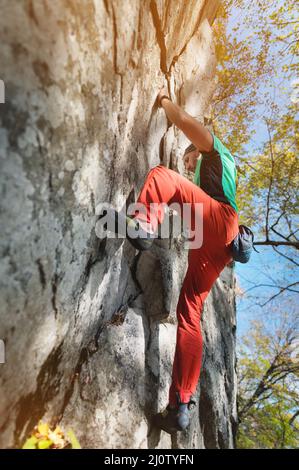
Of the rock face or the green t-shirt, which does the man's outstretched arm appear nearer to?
the green t-shirt

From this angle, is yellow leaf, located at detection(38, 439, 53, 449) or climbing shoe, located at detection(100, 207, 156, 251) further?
climbing shoe, located at detection(100, 207, 156, 251)

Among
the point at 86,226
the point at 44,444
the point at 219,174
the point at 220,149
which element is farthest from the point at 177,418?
the point at 220,149

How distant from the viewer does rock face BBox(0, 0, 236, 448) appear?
1476 millimetres

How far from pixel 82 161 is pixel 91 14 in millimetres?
974

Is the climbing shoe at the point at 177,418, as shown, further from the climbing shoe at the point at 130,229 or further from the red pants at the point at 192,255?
the climbing shoe at the point at 130,229

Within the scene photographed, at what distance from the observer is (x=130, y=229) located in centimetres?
203

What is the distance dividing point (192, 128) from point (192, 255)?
1.39 meters

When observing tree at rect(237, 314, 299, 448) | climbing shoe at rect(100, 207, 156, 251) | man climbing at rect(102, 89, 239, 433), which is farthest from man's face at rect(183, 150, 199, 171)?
tree at rect(237, 314, 299, 448)

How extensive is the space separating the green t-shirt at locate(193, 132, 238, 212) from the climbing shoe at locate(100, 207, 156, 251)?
1.19 meters

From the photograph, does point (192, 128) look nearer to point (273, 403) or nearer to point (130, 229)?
point (130, 229)

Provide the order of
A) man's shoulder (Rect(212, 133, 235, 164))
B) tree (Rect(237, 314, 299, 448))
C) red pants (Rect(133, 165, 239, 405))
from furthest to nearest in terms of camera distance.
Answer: tree (Rect(237, 314, 299, 448))
man's shoulder (Rect(212, 133, 235, 164))
red pants (Rect(133, 165, 239, 405))

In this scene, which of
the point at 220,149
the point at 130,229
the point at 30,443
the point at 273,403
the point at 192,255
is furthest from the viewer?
the point at 273,403

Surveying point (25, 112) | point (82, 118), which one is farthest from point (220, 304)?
point (25, 112)

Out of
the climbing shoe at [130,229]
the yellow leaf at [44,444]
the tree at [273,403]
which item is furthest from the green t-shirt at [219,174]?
the tree at [273,403]
